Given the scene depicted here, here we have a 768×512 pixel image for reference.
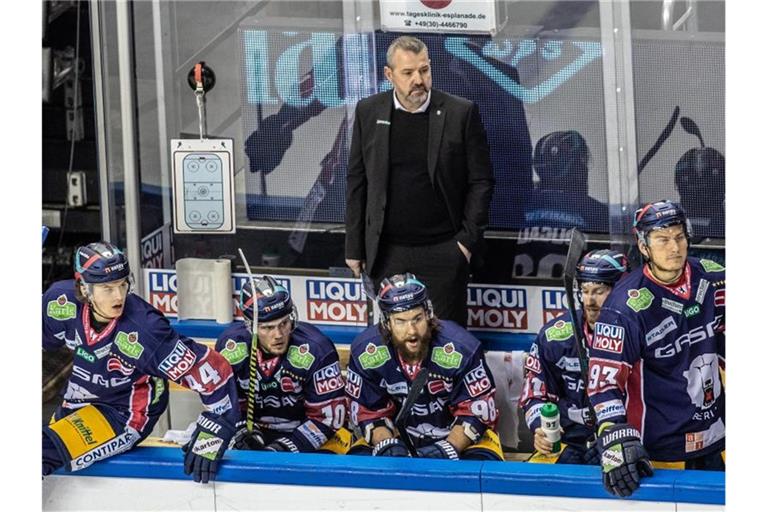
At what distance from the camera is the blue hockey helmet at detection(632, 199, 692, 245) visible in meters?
5.39

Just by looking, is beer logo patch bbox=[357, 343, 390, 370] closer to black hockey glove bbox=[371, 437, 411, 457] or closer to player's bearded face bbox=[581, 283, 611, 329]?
black hockey glove bbox=[371, 437, 411, 457]

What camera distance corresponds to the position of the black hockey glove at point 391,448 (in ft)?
19.3

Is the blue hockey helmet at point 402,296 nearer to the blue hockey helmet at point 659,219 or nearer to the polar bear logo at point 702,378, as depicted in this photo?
the blue hockey helmet at point 659,219

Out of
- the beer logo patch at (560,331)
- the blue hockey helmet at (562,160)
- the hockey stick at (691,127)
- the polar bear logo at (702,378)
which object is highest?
the hockey stick at (691,127)

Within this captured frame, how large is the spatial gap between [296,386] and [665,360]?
1.58 m

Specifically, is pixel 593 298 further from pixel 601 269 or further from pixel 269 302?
pixel 269 302

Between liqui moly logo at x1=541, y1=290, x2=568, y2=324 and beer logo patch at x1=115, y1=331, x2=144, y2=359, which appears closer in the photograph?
beer logo patch at x1=115, y1=331, x2=144, y2=359

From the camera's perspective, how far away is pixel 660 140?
685 cm

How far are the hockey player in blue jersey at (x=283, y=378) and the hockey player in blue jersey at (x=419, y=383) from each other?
0.12 metres

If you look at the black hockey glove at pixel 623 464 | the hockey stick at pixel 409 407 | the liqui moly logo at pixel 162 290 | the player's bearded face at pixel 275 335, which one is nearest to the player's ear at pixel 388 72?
the player's bearded face at pixel 275 335

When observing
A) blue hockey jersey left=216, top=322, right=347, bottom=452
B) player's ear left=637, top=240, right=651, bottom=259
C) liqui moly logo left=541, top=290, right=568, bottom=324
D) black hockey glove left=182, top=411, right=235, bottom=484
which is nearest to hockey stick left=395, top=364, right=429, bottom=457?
blue hockey jersey left=216, top=322, right=347, bottom=452

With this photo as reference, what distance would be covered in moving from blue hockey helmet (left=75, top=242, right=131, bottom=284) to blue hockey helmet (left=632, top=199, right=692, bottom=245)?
1912mm

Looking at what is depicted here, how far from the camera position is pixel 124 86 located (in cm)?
734
